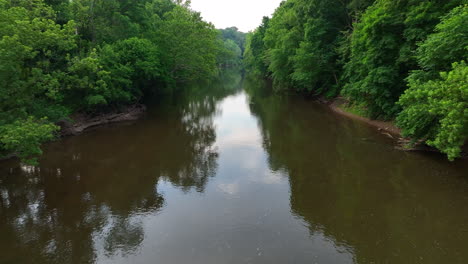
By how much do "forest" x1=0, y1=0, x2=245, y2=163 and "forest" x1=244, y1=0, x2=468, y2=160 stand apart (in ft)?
51.5

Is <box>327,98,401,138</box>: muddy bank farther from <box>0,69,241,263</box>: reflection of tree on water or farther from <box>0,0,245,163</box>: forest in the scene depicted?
<box>0,0,245,163</box>: forest

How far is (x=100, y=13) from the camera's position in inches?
1345

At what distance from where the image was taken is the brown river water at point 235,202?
11.4 meters

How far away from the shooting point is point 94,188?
16812 mm

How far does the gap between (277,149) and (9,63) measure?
16.8m

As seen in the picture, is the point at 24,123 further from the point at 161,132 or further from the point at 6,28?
the point at 161,132

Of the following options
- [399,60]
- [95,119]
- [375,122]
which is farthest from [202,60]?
[399,60]

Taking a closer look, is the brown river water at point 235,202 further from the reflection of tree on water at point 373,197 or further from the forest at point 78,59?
the forest at point 78,59

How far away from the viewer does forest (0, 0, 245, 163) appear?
50.5 ft

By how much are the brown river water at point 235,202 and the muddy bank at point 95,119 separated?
1.55 meters

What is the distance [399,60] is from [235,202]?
54.1 feet

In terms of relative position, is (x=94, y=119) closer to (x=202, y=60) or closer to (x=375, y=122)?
(x=202, y=60)

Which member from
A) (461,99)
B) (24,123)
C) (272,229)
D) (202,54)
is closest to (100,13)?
(202,54)

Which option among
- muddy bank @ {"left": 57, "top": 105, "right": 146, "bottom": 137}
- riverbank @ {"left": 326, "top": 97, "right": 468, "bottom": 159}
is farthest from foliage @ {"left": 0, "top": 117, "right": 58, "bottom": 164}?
riverbank @ {"left": 326, "top": 97, "right": 468, "bottom": 159}
